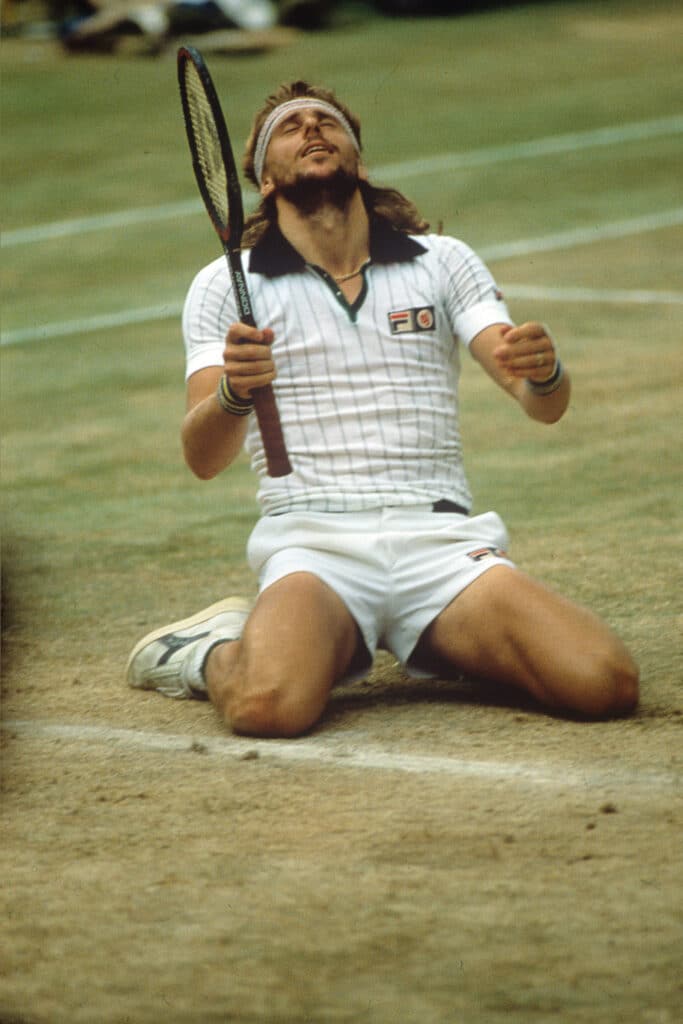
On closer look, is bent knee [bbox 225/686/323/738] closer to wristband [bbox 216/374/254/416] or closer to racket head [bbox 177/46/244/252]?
wristband [bbox 216/374/254/416]

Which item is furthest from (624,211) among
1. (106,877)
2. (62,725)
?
(106,877)

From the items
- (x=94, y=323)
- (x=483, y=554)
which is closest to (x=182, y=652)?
(x=483, y=554)

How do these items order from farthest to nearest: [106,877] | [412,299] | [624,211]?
[624,211] < [412,299] < [106,877]

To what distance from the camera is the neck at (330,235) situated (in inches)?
201

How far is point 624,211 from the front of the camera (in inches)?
512

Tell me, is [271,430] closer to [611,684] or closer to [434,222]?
[611,684]

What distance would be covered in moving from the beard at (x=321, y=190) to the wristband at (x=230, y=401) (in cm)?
65

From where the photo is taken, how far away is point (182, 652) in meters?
5.06

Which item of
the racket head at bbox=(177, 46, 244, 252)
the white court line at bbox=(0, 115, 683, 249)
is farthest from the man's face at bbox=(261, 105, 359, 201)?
the white court line at bbox=(0, 115, 683, 249)

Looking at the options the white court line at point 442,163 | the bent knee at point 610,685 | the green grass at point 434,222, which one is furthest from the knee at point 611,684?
the white court line at point 442,163

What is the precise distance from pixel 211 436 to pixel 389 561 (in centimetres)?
58

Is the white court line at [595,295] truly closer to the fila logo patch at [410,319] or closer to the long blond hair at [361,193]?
the long blond hair at [361,193]

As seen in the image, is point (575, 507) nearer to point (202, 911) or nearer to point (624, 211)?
point (202, 911)

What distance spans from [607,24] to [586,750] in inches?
723
